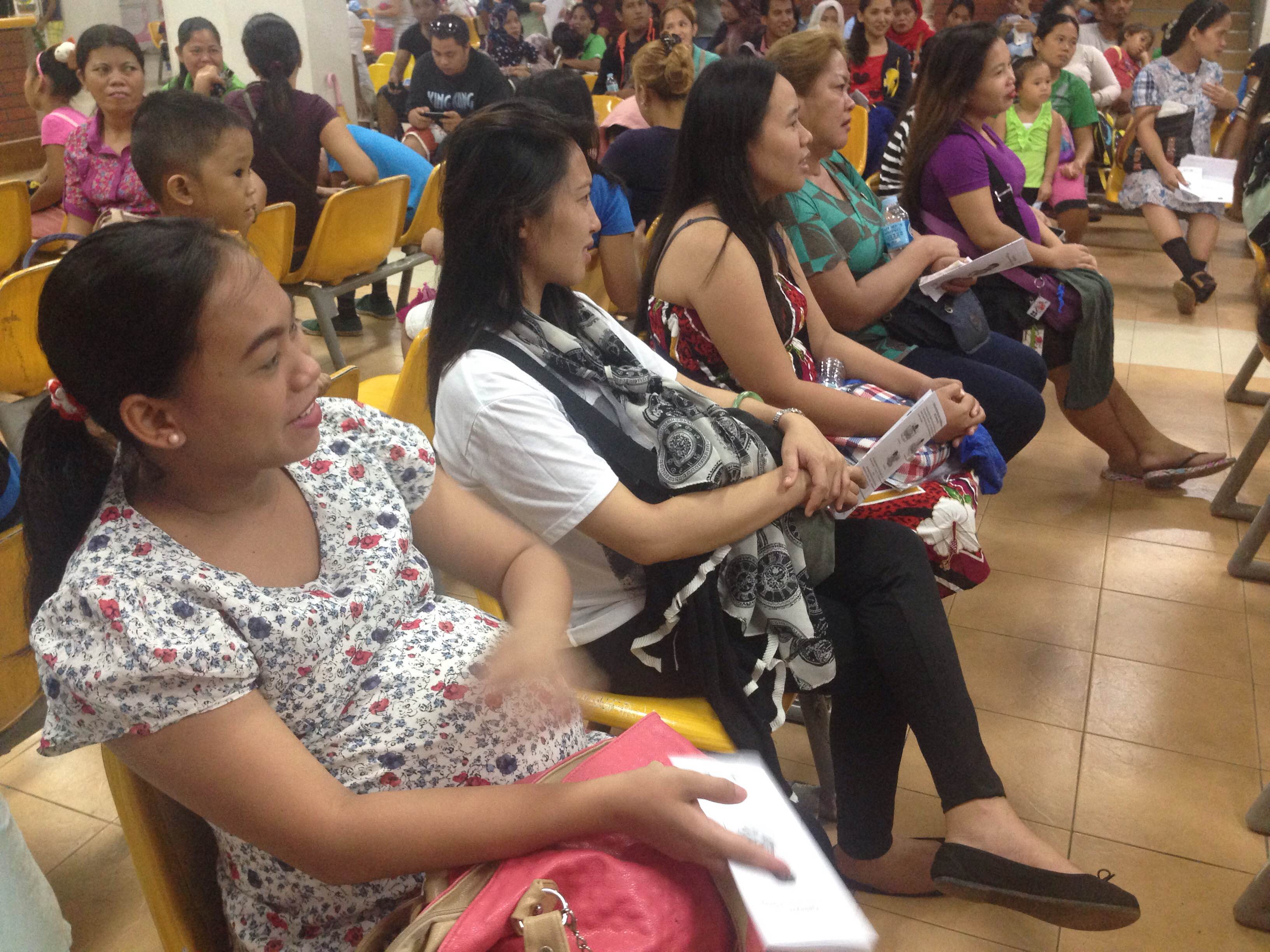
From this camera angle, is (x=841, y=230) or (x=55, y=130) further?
(x=55, y=130)

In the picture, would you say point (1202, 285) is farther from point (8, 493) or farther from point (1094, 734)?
point (8, 493)

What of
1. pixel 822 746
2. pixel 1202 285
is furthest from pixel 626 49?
pixel 822 746

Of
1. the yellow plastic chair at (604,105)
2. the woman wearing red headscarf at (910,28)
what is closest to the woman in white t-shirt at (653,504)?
the yellow plastic chair at (604,105)

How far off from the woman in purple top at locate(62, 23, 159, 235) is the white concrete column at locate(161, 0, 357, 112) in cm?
364

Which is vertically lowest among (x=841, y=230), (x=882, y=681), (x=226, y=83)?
(x=882, y=681)

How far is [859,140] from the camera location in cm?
445

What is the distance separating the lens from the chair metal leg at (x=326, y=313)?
3.68 metres

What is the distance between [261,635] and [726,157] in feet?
4.57

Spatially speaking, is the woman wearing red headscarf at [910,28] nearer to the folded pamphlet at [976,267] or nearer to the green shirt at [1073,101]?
the green shirt at [1073,101]

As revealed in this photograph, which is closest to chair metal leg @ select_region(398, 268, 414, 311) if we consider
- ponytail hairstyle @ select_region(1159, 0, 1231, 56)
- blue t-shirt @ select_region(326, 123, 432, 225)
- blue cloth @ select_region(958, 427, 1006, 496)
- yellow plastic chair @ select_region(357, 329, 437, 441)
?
blue t-shirt @ select_region(326, 123, 432, 225)

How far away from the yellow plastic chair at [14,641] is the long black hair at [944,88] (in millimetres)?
2512

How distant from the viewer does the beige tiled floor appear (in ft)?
5.57

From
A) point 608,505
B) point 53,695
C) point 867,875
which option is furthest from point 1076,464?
point 53,695

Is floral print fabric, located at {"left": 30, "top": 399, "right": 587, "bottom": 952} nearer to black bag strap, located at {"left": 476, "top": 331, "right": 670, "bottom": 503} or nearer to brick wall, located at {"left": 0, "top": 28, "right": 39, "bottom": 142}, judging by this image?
black bag strap, located at {"left": 476, "top": 331, "right": 670, "bottom": 503}
